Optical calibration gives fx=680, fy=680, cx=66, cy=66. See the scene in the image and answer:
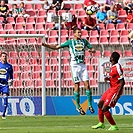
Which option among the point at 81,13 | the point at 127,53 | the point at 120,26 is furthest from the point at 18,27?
the point at 127,53

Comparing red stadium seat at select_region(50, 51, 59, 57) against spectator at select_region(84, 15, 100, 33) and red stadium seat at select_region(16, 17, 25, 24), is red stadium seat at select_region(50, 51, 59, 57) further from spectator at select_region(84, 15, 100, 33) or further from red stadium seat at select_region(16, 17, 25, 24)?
red stadium seat at select_region(16, 17, 25, 24)

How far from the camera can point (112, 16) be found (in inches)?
1240

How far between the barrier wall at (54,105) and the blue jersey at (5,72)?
183 cm

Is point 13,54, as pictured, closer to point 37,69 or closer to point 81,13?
Answer: point 37,69

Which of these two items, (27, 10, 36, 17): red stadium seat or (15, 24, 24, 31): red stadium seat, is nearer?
(15, 24, 24, 31): red stadium seat

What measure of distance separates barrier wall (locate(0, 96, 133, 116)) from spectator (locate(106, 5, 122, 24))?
833 cm

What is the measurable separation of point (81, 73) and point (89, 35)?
1058 cm

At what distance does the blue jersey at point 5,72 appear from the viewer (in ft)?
71.2

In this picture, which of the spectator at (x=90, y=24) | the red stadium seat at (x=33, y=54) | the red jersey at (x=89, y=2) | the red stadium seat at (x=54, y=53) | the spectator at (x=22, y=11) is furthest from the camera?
the spectator at (x=22, y=11)

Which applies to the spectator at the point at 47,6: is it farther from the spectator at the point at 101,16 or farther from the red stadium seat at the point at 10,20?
the spectator at the point at 101,16

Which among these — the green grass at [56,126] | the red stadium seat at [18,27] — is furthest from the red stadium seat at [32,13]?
the green grass at [56,126]

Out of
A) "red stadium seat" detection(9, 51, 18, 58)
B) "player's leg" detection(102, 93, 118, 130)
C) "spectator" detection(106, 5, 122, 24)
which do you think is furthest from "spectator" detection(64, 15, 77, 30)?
"player's leg" detection(102, 93, 118, 130)

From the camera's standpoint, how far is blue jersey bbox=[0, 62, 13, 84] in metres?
21.7

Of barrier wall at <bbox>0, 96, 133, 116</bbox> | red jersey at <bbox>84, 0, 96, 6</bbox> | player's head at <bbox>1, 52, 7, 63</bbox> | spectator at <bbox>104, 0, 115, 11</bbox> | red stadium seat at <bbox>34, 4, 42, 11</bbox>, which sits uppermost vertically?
red jersey at <bbox>84, 0, 96, 6</bbox>
